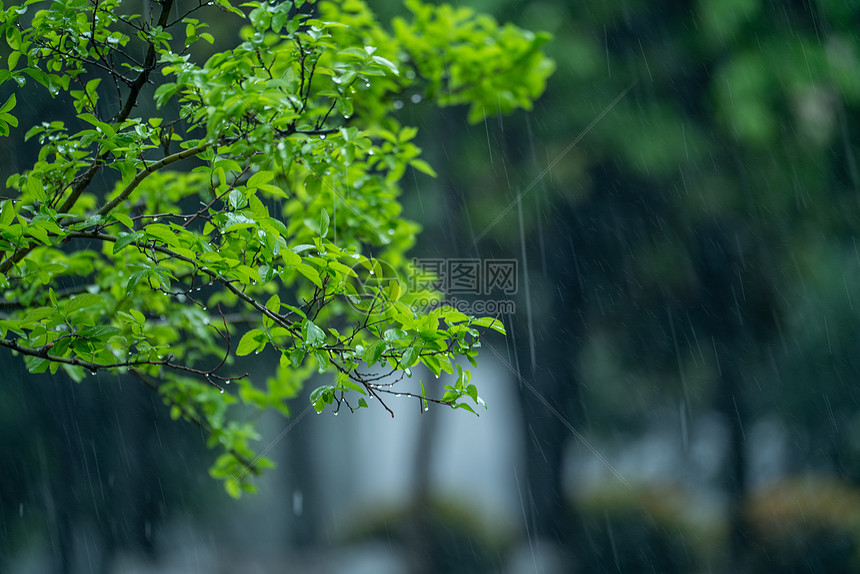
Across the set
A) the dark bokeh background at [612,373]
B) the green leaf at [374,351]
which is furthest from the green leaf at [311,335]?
the dark bokeh background at [612,373]

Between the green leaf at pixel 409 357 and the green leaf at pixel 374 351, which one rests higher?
the green leaf at pixel 374 351

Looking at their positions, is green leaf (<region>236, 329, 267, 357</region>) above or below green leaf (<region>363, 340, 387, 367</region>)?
above

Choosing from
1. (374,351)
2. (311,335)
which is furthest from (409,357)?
(311,335)

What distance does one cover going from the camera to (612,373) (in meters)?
4.91

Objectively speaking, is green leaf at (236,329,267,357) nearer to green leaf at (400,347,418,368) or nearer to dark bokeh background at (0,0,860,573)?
green leaf at (400,347,418,368)

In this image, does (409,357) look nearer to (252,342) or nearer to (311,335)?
(311,335)

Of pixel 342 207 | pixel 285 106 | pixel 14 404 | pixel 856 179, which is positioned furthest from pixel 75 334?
pixel 856 179

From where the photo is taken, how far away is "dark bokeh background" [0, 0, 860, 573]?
4574 mm

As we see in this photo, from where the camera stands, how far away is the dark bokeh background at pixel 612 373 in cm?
457

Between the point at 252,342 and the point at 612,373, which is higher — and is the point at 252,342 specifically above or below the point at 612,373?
above

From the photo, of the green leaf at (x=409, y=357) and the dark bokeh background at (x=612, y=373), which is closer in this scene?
the green leaf at (x=409, y=357)

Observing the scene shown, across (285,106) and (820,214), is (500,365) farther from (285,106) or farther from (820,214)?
(285,106)

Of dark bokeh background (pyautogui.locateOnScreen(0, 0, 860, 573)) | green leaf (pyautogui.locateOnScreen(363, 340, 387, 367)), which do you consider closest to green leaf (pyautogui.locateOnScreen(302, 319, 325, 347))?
green leaf (pyautogui.locateOnScreen(363, 340, 387, 367))

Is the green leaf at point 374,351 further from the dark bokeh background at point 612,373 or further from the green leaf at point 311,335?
the dark bokeh background at point 612,373
